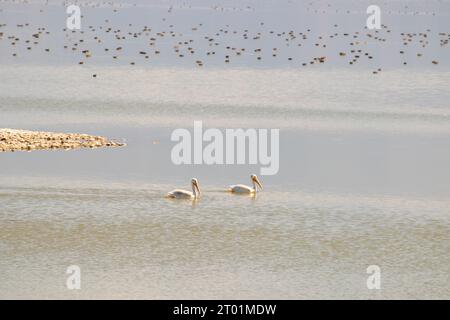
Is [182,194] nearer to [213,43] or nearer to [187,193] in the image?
[187,193]

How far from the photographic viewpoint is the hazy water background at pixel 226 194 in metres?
24.5

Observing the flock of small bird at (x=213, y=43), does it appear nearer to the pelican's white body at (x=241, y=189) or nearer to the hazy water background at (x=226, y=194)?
the hazy water background at (x=226, y=194)

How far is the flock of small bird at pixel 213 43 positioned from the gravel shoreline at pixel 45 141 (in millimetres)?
19786

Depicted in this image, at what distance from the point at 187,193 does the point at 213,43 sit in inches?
1888

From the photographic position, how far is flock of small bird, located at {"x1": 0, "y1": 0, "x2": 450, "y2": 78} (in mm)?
69562

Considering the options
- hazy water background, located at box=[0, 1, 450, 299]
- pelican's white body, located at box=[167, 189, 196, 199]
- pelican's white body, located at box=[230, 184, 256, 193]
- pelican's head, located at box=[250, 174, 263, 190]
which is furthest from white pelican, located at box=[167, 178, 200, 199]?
pelican's head, located at box=[250, 174, 263, 190]

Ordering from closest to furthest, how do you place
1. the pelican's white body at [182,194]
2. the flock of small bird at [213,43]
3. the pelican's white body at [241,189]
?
1. the pelican's white body at [182,194]
2. the pelican's white body at [241,189]
3. the flock of small bird at [213,43]

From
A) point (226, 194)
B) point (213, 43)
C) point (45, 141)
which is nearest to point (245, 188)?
point (226, 194)

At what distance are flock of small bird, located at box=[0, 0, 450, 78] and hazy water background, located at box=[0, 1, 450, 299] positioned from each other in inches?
372

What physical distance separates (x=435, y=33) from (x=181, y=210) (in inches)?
2576

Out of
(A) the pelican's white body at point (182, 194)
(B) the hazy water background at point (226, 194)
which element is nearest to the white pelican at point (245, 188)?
(B) the hazy water background at point (226, 194)

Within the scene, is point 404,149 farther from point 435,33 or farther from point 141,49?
point 435,33

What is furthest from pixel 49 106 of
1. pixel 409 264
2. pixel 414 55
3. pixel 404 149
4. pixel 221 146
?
pixel 414 55

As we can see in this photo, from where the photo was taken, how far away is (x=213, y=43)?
257ft
